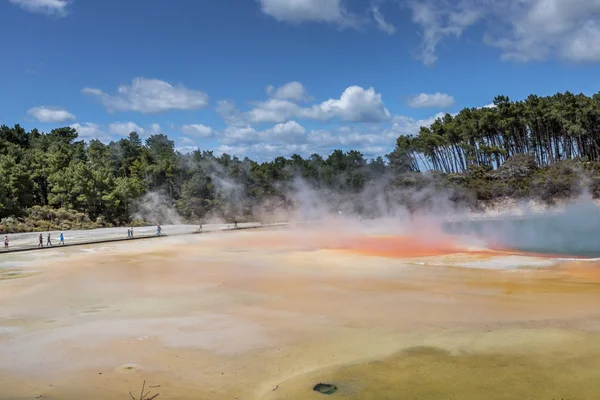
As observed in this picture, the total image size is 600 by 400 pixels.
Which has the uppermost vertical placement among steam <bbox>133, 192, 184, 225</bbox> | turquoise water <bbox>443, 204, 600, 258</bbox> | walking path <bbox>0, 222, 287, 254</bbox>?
steam <bbox>133, 192, 184, 225</bbox>

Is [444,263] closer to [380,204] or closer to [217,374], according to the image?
[217,374]

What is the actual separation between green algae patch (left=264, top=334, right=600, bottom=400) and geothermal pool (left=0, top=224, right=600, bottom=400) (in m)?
A: 0.03

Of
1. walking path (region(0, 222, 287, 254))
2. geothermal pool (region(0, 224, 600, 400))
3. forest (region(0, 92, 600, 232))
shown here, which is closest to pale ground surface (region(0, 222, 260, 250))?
walking path (region(0, 222, 287, 254))

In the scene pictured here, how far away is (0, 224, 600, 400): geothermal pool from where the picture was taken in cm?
712

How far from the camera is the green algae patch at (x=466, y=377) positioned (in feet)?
21.9

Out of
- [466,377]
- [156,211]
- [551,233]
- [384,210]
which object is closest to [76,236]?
[156,211]

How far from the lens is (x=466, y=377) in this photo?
7258 millimetres

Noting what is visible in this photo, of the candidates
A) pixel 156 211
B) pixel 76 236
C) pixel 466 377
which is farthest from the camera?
pixel 156 211

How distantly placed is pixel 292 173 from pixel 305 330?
48.1m

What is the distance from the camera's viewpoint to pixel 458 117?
55.1m

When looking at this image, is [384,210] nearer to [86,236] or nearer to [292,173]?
[292,173]

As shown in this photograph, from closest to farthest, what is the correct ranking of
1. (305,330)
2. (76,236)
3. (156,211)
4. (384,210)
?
(305,330) < (76,236) < (156,211) < (384,210)

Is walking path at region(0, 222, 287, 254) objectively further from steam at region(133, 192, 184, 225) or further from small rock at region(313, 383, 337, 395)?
small rock at region(313, 383, 337, 395)

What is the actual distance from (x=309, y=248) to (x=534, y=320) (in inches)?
621
